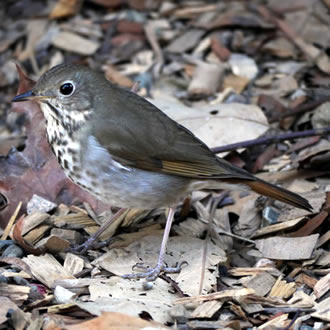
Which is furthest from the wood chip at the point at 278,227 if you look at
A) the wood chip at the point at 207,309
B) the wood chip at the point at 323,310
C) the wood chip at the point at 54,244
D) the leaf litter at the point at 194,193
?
the wood chip at the point at 54,244

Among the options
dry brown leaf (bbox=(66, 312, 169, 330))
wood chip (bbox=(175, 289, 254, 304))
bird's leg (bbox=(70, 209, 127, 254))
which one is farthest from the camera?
bird's leg (bbox=(70, 209, 127, 254))

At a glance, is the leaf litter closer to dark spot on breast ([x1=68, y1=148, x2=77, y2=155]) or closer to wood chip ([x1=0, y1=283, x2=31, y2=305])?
wood chip ([x1=0, y1=283, x2=31, y2=305])

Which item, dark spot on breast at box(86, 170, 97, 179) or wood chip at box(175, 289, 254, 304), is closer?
wood chip at box(175, 289, 254, 304)

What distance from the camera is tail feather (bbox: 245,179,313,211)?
172 inches

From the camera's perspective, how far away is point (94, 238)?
4.45m

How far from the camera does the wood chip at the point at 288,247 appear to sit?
13.9 ft

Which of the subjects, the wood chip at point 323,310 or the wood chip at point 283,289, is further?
the wood chip at point 283,289

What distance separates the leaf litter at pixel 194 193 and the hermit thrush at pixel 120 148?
32cm

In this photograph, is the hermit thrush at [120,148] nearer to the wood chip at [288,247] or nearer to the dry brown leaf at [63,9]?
the wood chip at [288,247]

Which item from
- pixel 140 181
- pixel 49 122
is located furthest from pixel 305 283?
pixel 49 122

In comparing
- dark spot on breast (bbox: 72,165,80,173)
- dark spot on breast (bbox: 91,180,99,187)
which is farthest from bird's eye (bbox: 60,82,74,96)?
dark spot on breast (bbox: 91,180,99,187)

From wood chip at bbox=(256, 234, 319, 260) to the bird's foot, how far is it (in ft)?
1.80

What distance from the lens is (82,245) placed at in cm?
436

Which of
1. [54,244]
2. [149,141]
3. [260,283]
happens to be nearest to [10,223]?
[54,244]
